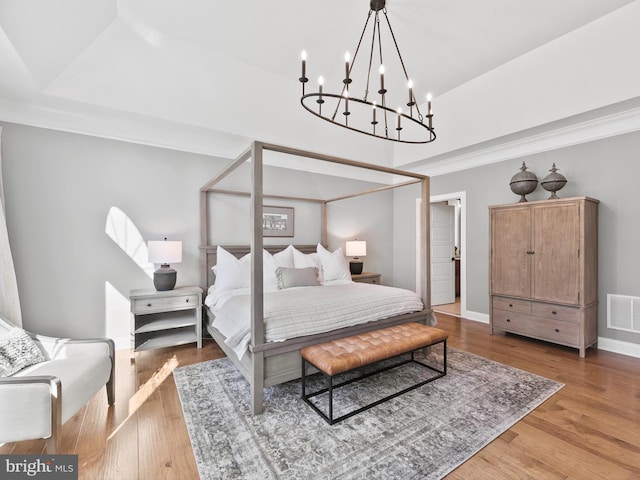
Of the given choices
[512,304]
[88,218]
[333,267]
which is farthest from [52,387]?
[512,304]

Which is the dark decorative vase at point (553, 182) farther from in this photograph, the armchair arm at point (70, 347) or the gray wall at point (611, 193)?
the armchair arm at point (70, 347)

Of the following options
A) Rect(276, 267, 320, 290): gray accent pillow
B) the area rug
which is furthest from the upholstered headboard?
the area rug

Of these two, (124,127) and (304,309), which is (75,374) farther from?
(124,127)

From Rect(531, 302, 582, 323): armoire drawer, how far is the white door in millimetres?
2081

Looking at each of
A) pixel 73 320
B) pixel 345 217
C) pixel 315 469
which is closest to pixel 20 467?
pixel 315 469

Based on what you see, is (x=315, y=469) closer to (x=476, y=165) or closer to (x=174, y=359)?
(x=174, y=359)

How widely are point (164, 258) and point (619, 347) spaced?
526 centimetres

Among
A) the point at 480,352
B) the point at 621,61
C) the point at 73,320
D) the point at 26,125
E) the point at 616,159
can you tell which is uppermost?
the point at 621,61

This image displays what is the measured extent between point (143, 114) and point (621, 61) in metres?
4.93

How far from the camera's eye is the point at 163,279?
326cm

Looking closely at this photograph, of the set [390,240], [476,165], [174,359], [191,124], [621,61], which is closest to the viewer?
[621,61]

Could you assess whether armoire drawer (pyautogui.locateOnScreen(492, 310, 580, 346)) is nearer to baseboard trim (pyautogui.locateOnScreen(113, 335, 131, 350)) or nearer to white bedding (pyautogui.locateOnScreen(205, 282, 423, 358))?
white bedding (pyautogui.locateOnScreen(205, 282, 423, 358))

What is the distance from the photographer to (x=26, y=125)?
116 inches

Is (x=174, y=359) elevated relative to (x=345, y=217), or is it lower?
lower
